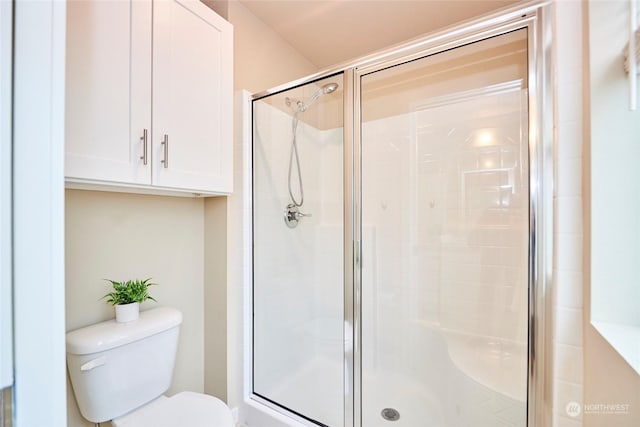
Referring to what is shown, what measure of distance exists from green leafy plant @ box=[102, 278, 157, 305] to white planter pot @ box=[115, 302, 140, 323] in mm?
21

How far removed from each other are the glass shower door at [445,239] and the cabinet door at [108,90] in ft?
3.11

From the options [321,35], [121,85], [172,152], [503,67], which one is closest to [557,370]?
[503,67]

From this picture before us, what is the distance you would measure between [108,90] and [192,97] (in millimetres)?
323

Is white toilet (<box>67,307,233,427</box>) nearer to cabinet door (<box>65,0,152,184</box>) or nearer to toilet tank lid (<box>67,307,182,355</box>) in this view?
toilet tank lid (<box>67,307,182,355</box>)

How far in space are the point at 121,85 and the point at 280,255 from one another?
45.5 inches

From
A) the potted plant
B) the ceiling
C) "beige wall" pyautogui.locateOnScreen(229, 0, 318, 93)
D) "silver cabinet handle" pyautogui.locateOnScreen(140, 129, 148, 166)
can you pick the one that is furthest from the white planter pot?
the ceiling

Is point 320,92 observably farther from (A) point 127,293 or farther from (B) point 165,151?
(A) point 127,293

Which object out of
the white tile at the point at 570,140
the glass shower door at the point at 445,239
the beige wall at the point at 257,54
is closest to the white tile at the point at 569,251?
the white tile at the point at 570,140

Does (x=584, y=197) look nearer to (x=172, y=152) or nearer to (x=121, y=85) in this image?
(x=172, y=152)

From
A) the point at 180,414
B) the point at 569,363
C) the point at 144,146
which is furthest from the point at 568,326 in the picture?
the point at 144,146

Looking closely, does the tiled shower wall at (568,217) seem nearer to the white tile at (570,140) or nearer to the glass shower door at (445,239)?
the white tile at (570,140)

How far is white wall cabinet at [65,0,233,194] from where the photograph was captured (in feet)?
3.01

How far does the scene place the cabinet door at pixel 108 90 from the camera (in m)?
0.90

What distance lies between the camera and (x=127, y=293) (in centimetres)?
119
